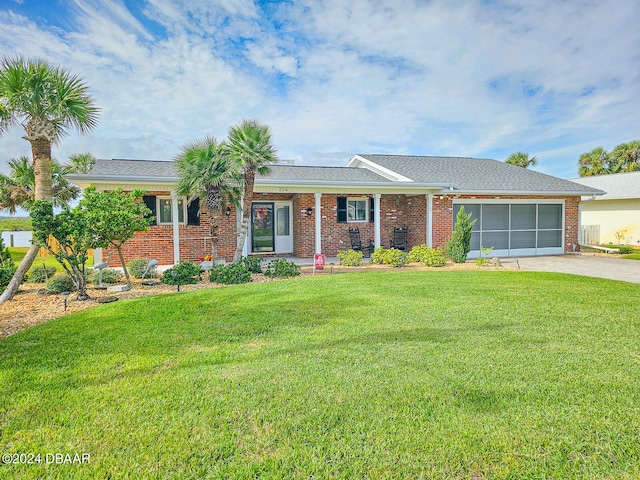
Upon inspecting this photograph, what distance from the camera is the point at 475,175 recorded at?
15.8 meters

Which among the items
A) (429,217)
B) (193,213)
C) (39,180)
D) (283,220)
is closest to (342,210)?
(283,220)

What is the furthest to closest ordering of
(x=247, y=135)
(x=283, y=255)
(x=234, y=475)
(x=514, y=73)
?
(x=514, y=73) < (x=283, y=255) < (x=247, y=135) < (x=234, y=475)

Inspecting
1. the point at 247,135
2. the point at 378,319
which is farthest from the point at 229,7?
the point at 378,319

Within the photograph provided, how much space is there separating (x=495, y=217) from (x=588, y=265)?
3.55 metres

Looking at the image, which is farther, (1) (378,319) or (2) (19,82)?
(2) (19,82)

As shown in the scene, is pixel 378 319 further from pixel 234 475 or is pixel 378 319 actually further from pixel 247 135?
pixel 247 135

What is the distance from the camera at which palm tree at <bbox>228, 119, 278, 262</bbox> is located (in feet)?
31.4

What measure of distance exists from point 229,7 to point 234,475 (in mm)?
11660

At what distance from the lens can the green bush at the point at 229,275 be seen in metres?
9.14

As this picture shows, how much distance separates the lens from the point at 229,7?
10.6m

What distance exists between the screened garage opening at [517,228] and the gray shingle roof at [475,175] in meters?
0.72

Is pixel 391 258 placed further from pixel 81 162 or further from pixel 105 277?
pixel 81 162

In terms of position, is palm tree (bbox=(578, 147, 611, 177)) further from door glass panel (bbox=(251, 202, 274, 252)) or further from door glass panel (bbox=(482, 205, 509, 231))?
door glass panel (bbox=(251, 202, 274, 252))

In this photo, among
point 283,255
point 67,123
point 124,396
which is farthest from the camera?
point 283,255
